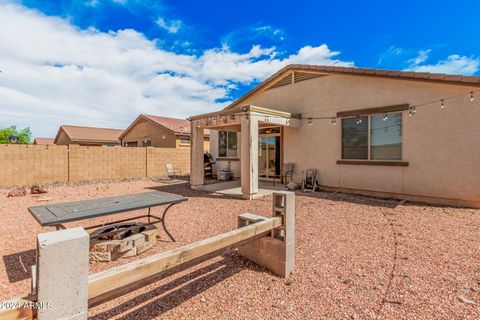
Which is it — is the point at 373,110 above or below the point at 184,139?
above

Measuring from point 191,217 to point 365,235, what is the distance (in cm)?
383

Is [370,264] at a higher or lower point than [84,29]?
lower

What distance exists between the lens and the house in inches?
259

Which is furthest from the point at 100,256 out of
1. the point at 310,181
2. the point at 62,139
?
the point at 62,139

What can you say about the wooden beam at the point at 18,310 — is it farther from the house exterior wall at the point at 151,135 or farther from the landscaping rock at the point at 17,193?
the house exterior wall at the point at 151,135

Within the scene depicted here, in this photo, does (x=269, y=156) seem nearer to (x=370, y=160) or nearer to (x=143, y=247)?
(x=370, y=160)

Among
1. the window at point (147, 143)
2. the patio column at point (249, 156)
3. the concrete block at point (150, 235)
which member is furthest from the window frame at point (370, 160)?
the window at point (147, 143)

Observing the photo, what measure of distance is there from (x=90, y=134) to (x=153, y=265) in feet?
93.6

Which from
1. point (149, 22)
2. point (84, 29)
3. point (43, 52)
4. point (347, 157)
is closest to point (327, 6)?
point (347, 157)

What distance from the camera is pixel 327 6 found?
32.2ft

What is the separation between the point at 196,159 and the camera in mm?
10047

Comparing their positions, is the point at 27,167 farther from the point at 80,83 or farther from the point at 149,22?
the point at 149,22

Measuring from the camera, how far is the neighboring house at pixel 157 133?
1902cm

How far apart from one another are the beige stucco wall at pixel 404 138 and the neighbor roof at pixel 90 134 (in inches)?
872
